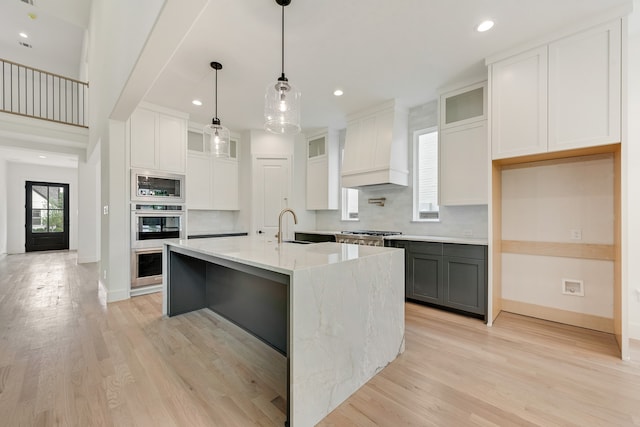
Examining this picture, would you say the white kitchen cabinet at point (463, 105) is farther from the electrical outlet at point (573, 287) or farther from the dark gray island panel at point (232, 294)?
the dark gray island panel at point (232, 294)

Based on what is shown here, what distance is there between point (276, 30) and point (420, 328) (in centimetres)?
322

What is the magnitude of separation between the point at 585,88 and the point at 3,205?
474 inches

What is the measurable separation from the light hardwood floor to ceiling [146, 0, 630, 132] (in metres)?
2.83

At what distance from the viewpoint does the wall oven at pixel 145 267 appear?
3848mm

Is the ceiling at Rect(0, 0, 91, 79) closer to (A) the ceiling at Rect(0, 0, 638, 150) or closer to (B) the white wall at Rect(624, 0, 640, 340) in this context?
(A) the ceiling at Rect(0, 0, 638, 150)

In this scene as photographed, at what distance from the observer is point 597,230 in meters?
2.71

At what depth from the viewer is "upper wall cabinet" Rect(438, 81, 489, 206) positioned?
10.6 ft

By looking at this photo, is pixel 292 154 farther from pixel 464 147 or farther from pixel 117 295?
pixel 117 295

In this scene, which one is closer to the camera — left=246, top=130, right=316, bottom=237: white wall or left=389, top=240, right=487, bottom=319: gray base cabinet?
left=389, top=240, right=487, bottom=319: gray base cabinet

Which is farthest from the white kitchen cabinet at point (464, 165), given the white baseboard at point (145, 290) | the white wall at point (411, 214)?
the white baseboard at point (145, 290)

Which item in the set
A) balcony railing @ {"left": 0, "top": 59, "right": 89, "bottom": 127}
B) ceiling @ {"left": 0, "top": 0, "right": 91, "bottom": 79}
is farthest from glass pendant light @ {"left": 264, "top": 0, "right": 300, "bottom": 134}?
balcony railing @ {"left": 0, "top": 59, "right": 89, "bottom": 127}

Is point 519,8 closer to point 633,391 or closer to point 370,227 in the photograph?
point 633,391

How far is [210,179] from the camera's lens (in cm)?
507

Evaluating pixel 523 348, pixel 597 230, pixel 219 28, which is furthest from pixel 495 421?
pixel 219 28
